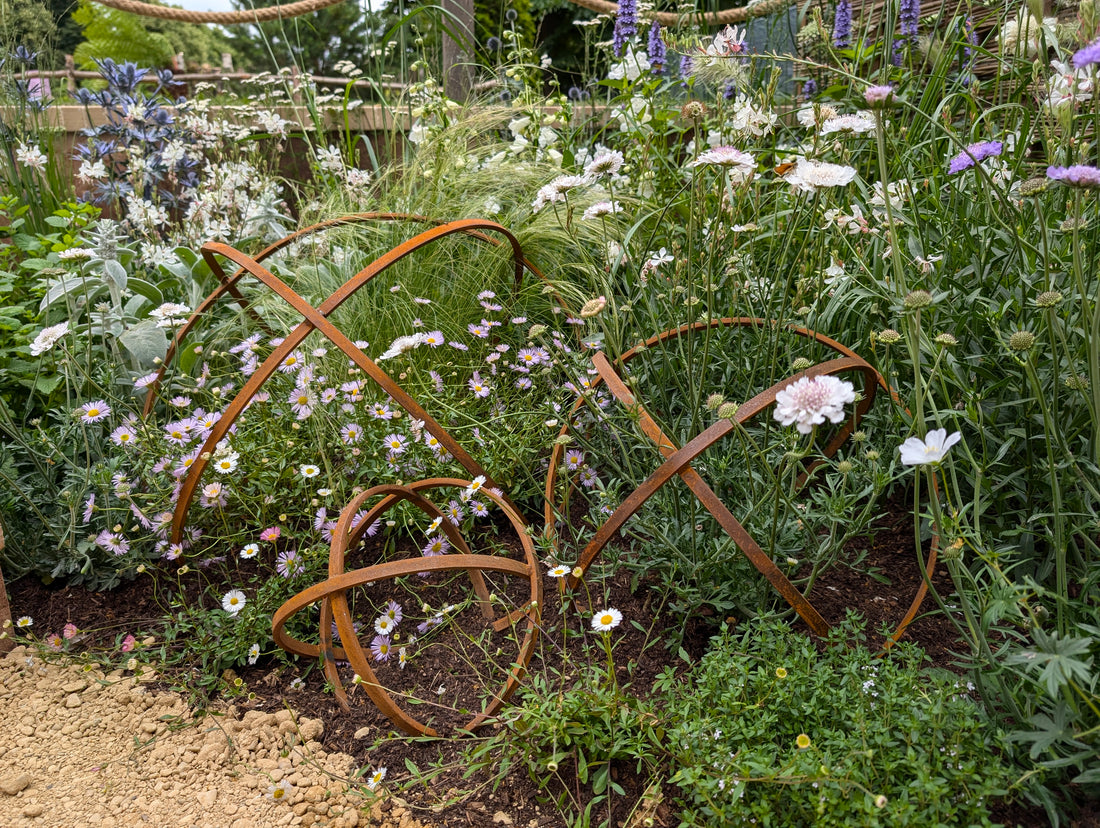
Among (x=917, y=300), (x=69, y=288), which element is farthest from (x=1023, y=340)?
(x=69, y=288)

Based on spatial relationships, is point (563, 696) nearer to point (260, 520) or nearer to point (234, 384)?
point (260, 520)

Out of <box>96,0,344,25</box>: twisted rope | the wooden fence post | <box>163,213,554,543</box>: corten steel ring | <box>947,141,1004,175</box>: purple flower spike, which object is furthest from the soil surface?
the wooden fence post

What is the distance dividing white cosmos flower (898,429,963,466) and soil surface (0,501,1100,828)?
0.39 m

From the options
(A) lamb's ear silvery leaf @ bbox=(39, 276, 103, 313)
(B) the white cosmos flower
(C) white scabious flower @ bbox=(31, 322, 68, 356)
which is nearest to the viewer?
(B) the white cosmos flower

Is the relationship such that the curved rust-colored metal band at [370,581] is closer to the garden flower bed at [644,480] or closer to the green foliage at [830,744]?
the garden flower bed at [644,480]

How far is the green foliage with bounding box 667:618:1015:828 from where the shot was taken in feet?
3.51

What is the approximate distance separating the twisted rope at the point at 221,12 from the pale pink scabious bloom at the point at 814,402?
297 centimetres

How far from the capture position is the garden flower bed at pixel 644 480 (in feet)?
3.84

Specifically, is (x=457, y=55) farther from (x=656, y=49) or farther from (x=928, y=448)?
(x=928, y=448)

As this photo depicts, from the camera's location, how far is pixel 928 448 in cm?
100

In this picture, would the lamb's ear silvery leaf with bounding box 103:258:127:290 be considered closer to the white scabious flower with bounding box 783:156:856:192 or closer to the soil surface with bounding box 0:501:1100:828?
the soil surface with bounding box 0:501:1100:828

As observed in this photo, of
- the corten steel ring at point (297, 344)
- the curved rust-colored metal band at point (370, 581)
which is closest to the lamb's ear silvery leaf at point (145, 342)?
the corten steel ring at point (297, 344)

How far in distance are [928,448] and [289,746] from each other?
3.92 feet

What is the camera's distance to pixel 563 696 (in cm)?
132
